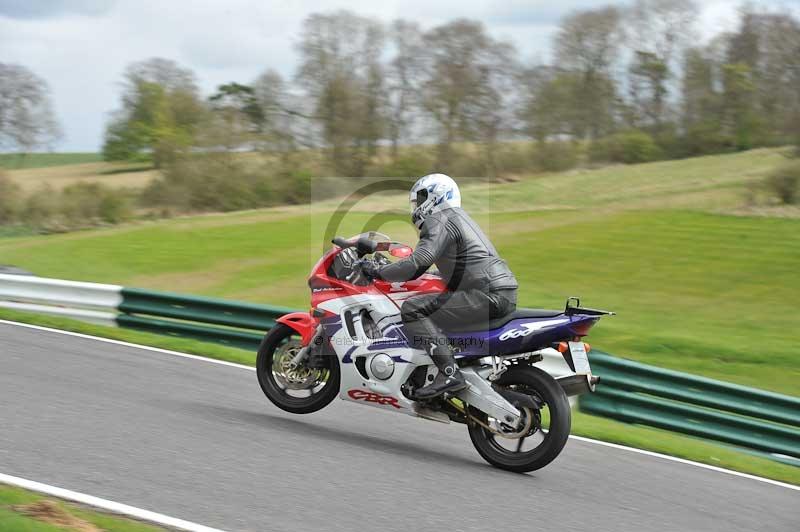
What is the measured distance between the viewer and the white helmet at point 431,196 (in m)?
7.32

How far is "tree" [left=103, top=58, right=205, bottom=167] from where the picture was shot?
122 feet

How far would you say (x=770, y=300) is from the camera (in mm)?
19875

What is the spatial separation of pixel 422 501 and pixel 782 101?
39.9 metres

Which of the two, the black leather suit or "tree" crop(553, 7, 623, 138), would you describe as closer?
the black leather suit

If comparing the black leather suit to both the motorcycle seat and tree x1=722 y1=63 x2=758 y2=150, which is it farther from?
tree x1=722 y1=63 x2=758 y2=150

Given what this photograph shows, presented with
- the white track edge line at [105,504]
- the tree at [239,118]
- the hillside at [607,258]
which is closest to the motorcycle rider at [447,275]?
the hillside at [607,258]

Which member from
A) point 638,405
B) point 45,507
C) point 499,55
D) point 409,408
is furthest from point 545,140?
point 45,507

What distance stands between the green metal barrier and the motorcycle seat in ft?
11.9

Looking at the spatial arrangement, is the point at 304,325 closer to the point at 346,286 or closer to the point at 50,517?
the point at 346,286

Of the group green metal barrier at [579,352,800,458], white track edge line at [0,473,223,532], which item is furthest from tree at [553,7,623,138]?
white track edge line at [0,473,223,532]

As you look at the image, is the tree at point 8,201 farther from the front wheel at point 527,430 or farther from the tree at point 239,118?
the front wheel at point 527,430

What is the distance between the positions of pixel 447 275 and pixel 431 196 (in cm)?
62

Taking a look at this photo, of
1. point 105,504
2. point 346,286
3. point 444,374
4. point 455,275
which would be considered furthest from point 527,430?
point 105,504

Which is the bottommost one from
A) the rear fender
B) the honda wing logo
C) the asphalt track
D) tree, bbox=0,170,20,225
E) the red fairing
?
the asphalt track
